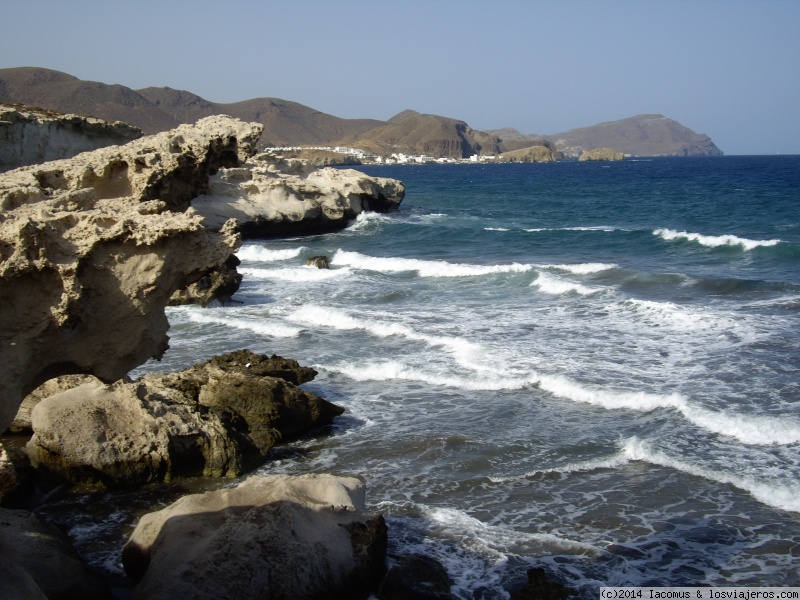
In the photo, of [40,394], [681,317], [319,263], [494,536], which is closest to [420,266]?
[319,263]

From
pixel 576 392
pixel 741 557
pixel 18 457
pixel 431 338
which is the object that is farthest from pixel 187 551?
pixel 431 338

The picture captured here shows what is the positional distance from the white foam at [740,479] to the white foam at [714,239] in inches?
830

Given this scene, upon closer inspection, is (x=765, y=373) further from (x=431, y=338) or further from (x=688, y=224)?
(x=688, y=224)

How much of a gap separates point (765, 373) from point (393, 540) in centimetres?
827

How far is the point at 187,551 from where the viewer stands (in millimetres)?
6566

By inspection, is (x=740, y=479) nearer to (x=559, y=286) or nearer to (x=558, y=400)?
(x=558, y=400)

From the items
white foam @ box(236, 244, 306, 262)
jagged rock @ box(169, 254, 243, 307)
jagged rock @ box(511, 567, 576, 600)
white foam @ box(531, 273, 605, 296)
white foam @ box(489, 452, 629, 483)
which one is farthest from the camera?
white foam @ box(236, 244, 306, 262)

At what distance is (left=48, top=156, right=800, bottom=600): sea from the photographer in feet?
25.7

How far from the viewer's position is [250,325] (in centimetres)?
1767

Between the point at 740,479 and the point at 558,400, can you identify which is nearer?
the point at 740,479

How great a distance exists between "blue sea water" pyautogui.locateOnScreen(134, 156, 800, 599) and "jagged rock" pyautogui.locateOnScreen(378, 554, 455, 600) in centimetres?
31

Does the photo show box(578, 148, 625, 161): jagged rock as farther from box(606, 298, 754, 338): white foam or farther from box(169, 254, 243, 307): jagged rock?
box(169, 254, 243, 307): jagged rock

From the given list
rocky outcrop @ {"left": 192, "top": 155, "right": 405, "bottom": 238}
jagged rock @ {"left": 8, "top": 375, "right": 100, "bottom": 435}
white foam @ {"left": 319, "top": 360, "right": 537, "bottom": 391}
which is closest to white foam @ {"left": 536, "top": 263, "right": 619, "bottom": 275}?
white foam @ {"left": 319, "top": 360, "right": 537, "bottom": 391}

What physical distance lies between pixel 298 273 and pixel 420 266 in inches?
163
